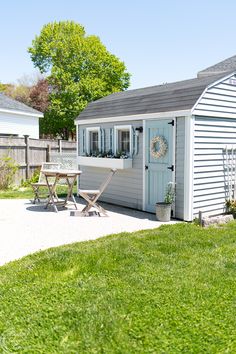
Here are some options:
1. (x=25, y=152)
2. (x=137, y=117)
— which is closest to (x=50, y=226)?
(x=137, y=117)

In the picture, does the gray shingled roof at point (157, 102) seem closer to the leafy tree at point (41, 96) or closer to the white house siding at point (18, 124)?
the white house siding at point (18, 124)

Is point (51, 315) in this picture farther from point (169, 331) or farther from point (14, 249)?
point (14, 249)

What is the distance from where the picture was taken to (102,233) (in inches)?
246

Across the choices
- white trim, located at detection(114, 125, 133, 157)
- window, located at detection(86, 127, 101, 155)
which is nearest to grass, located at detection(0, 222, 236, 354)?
white trim, located at detection(114, 125, 133, 157)

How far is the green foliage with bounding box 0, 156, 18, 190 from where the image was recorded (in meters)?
12.4

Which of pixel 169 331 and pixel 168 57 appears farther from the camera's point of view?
pixel 168 57

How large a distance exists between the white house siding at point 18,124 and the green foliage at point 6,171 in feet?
15.2

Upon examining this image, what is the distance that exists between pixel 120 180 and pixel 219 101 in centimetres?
315

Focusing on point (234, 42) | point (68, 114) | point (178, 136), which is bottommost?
point (178, 136)

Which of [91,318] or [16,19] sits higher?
[16,19]

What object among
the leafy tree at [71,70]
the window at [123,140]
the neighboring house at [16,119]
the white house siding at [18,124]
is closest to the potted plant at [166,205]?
the window at [123,140]

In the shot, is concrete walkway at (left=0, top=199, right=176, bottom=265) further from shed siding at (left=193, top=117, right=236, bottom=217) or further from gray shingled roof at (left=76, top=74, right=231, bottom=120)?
gray shingled roof at (left=76, top=74, right=231, bottom=120)

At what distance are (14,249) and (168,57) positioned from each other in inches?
497

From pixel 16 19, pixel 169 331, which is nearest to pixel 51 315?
pixel 169 331
